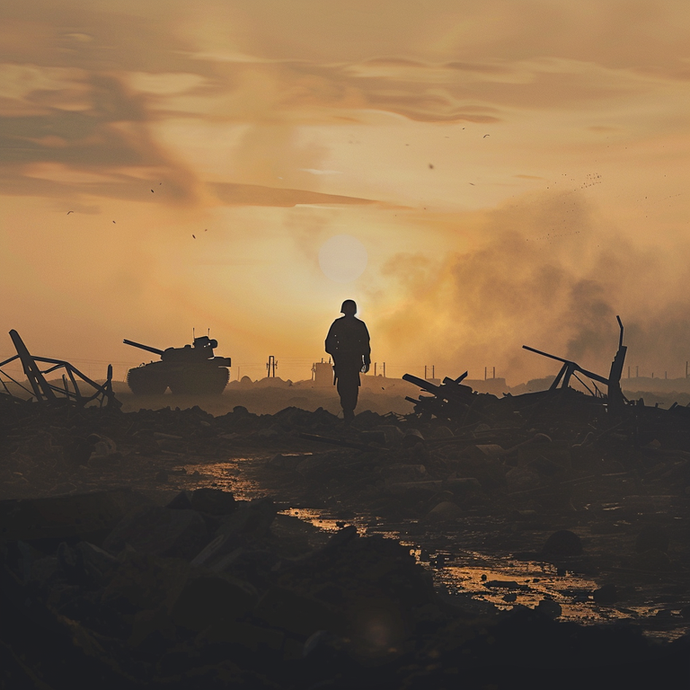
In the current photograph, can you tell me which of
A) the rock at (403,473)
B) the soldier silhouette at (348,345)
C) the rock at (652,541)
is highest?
the soldier silhouette at (348,345)

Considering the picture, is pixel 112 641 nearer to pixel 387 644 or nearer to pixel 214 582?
pixel 214 582

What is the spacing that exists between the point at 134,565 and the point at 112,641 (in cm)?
68

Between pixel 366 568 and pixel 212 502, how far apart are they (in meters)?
2.37

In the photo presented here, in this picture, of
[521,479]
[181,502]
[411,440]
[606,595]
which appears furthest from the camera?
[411,440]

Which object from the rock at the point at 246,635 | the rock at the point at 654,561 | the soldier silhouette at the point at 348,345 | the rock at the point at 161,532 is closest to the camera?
the rock at the point at 246,635

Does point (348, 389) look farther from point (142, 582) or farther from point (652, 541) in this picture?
point (142, 582)

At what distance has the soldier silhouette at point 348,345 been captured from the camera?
17875mm

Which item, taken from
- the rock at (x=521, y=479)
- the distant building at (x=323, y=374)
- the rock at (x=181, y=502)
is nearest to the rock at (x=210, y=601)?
the rock at (x=181, y=502)

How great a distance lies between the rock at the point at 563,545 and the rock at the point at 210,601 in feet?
12.1

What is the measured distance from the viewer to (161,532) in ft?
22.4

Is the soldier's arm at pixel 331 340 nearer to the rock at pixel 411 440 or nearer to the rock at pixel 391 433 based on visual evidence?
the rock at pixel 391 433

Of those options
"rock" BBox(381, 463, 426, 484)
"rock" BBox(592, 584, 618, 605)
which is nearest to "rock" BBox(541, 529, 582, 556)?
"rock" BBox(592, 584, 618, 605)

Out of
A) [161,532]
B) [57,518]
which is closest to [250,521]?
[161,532]

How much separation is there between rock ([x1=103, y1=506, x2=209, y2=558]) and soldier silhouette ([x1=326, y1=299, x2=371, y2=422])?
10.9 metres
